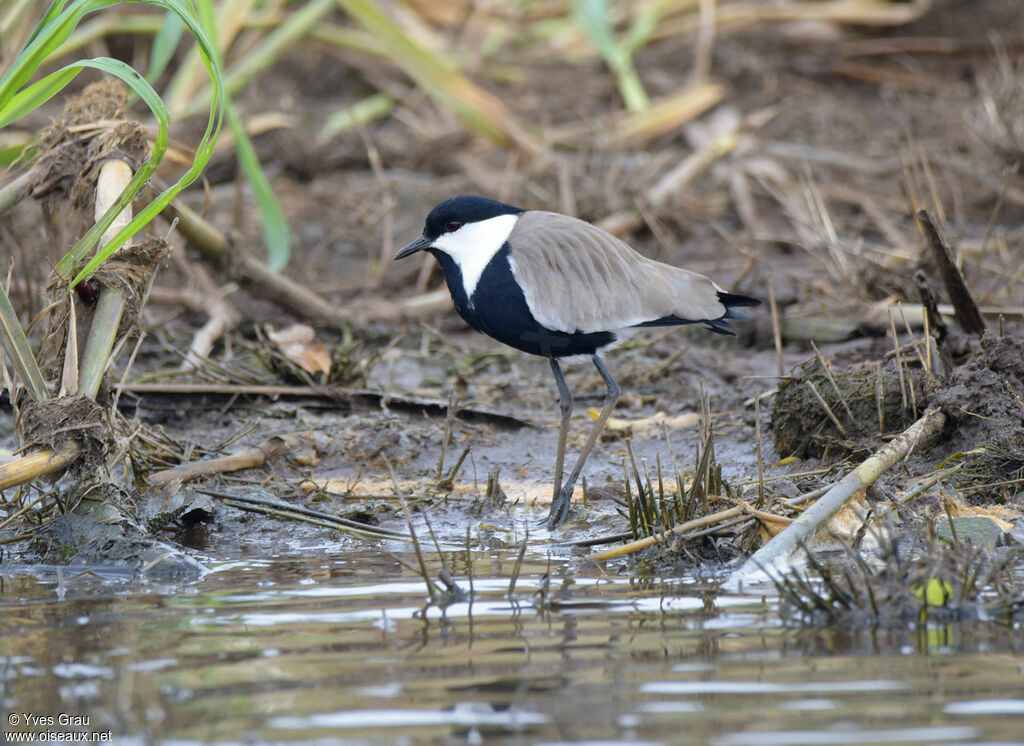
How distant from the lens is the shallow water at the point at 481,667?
8.45ft

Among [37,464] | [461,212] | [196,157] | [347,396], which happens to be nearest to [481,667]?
[37,464]

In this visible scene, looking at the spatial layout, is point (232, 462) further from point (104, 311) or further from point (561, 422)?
point (561, 422)

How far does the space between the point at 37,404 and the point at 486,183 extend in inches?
192

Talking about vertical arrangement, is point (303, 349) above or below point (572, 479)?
above

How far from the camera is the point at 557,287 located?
4.89 m

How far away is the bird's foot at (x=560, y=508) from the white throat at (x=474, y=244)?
85cm

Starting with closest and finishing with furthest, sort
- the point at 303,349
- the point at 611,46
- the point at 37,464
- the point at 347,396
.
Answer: the point at 37,464
the point at 347,396
the point at 303,349
the point at 611,46

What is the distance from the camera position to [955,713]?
260cm

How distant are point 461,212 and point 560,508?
4.16 feet

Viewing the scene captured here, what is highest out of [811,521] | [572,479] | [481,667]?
[572,479]

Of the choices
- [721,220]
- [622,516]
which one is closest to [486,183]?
[721,220]

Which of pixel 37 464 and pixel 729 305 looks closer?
pixel 37 464

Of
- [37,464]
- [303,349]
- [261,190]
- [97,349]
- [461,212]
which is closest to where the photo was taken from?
[37,464]

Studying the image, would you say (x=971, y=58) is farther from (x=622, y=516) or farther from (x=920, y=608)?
(x=920, y=608)
